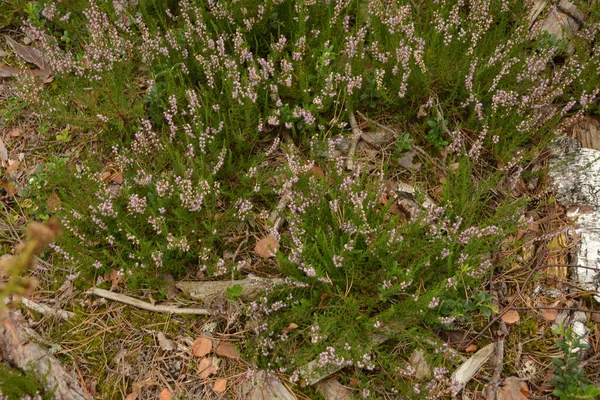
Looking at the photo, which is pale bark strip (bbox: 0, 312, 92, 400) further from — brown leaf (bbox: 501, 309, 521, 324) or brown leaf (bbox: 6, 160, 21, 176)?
brown leaf (bbox: 501, 309, 521, 324)

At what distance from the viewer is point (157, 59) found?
3.36 m

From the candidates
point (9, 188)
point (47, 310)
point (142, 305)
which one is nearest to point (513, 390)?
point (142, 305)

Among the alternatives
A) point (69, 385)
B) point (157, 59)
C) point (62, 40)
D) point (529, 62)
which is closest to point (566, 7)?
point (529, 62)

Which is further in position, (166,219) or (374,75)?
(374,75)

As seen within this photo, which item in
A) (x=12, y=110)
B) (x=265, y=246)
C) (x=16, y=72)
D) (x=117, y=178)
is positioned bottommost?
(x=265, y=246)

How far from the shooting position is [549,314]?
2.69 meters

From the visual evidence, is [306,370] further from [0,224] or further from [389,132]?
[0,224]

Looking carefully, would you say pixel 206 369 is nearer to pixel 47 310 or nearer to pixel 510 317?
pixel 47 310

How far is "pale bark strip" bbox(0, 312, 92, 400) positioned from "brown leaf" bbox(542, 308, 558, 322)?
2572 mm

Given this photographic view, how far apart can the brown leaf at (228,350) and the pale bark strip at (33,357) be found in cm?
73

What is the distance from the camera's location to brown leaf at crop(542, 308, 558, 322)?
268 cm

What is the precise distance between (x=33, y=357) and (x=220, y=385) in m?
1.04

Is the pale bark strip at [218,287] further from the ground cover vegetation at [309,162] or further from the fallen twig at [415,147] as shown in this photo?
the fallen twig at [415,147]

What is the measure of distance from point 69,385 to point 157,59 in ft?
7.18
